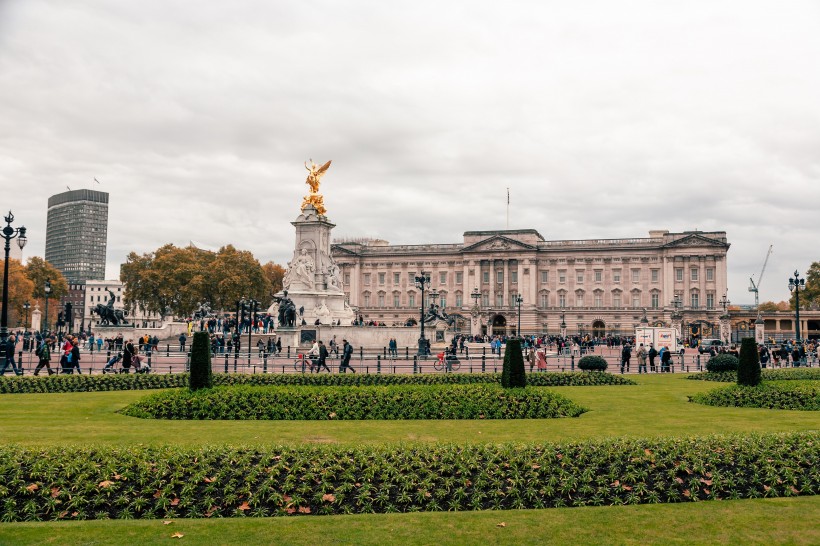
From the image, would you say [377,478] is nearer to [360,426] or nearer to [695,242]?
[360,426]

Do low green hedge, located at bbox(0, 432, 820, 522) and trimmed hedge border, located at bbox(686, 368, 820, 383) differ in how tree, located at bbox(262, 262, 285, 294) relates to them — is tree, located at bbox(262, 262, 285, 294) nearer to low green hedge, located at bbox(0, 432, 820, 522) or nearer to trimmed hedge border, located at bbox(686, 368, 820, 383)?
trimmed hedge border, located at bbox(686, 368, 820, 383)

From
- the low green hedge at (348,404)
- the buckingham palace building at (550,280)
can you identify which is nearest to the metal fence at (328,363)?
the low green hedge at (348,404)

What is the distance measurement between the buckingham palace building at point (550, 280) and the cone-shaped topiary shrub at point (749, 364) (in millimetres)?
87446

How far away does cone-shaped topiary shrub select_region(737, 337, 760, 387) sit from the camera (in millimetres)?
22703

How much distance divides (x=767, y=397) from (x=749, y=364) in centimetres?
169

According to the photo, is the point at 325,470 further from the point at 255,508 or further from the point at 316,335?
the point at 316,335

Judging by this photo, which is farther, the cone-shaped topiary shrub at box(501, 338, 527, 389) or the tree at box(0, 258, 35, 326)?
the tree at box(0, 258, 35, 326)

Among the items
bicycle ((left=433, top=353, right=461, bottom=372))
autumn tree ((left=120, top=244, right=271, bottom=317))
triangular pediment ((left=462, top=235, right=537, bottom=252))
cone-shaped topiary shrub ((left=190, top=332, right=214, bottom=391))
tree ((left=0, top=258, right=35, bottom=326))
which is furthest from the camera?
triangular pediment ((left=462, top=235, right=537, bottom=252))

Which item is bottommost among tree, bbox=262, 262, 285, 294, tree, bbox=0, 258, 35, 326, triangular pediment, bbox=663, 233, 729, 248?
tree, bbox=0, 258, 35, 326

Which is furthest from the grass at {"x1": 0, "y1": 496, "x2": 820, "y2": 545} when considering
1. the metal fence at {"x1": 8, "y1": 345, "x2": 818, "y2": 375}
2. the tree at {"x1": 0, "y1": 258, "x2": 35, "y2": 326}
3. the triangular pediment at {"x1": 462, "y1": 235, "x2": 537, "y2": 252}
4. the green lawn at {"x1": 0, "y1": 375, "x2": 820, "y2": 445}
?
the triangular pediment at {"x1": 462, "y1": 235, "x2": 537, "y2": 252}

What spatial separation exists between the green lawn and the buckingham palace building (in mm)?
90787

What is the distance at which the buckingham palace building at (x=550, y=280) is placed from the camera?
112 meters

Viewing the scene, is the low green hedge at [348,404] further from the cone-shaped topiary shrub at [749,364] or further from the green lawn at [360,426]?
the cone-shaped topiary shrub at [749,364]

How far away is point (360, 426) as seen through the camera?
17.0 metres
